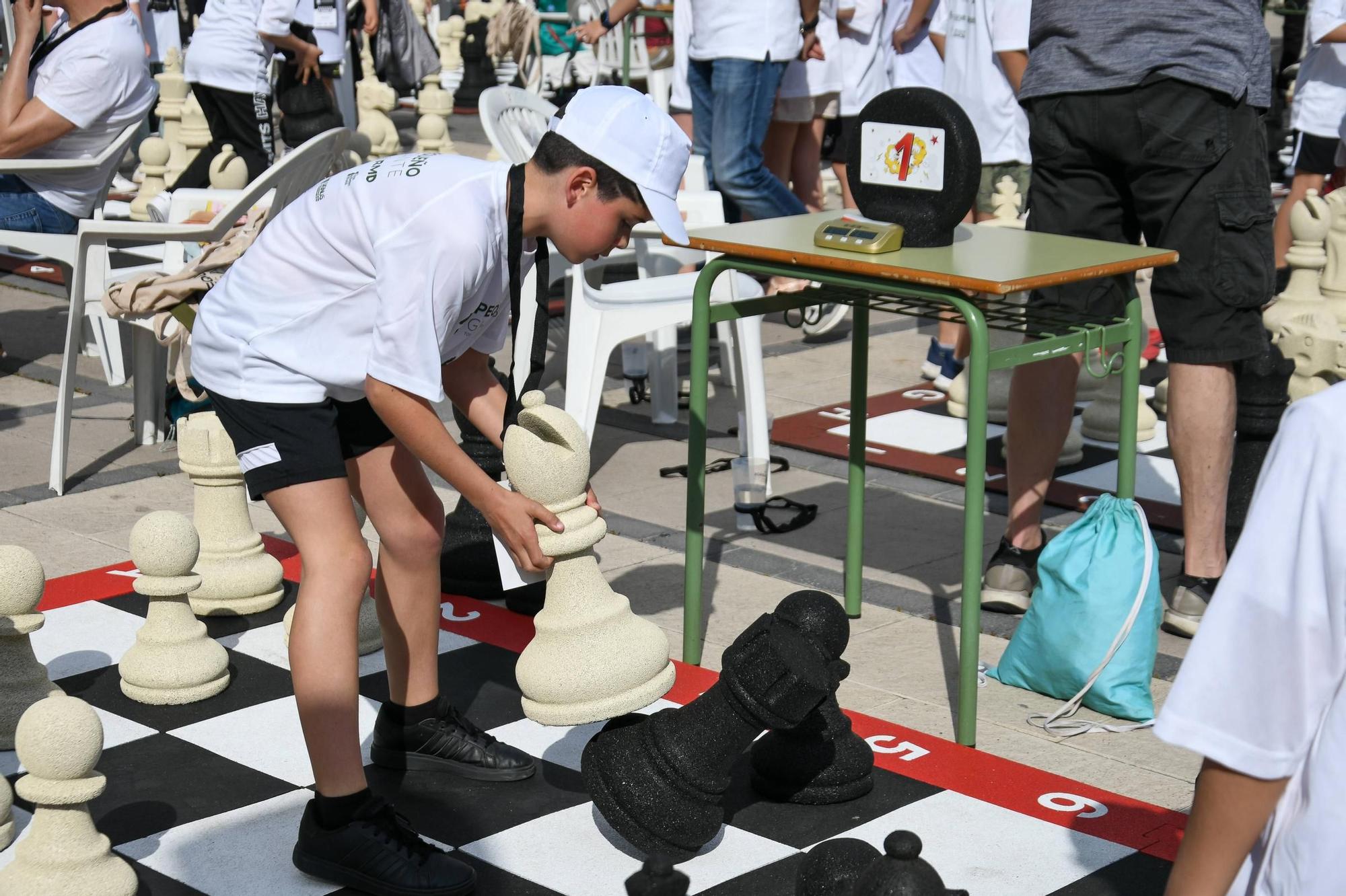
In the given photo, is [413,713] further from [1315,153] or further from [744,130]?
[1315,153]

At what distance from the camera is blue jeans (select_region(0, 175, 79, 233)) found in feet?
17.8

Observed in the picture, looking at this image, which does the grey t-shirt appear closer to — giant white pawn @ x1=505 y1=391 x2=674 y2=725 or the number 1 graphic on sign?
the number 1 graphic on sign

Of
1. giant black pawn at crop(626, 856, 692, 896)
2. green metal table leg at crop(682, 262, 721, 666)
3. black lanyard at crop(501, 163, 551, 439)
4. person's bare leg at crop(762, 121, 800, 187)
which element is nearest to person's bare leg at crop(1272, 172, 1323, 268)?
person's bare leg at crop(762, 121, 800, 187)

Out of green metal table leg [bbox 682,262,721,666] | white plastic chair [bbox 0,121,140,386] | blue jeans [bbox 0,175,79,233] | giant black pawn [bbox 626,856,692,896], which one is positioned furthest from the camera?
blue jeans [bbox 0,175,79,233]

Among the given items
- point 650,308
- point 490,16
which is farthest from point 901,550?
point 490,16

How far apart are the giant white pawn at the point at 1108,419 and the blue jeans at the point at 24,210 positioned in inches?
137

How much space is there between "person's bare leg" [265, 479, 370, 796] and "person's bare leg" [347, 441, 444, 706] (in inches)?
8.4

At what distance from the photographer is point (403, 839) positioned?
253cm

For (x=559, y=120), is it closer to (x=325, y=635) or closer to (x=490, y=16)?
(x=325, y=635)

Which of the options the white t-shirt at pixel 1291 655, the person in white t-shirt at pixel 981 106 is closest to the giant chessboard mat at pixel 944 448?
the person in white t-shirt at pixel 981 106

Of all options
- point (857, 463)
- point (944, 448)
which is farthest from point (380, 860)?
point (944, 448)

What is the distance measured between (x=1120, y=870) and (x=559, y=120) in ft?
5.01

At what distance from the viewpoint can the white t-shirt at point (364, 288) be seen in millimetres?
2430

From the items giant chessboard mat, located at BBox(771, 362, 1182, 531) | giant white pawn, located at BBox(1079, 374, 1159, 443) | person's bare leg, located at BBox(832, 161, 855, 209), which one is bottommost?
giant chessboard mat, located at BBox(771, 362, 1182, 531)
